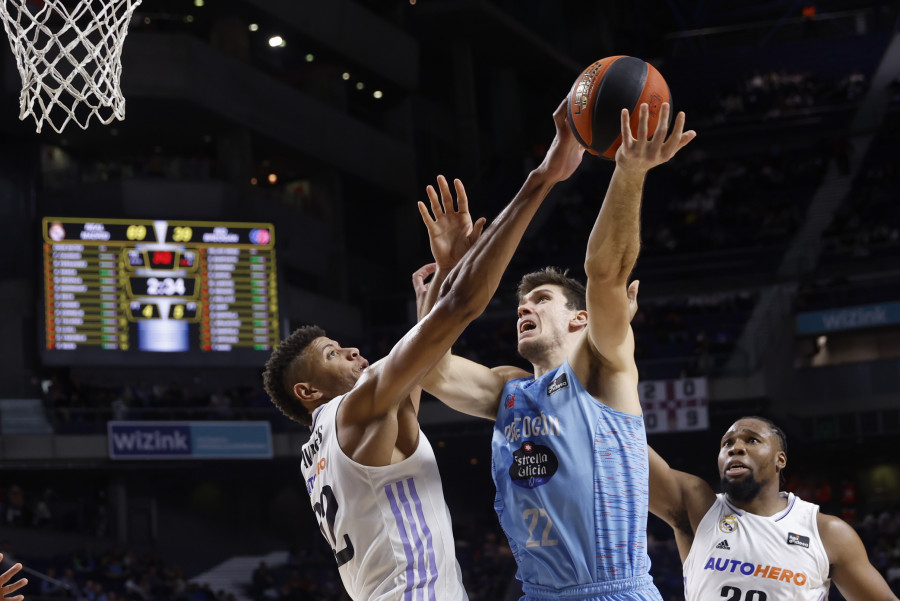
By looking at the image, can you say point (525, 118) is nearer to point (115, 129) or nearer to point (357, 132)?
point (357, 132)

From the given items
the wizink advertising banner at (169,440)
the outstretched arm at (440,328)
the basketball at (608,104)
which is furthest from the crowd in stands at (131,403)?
the basketball at (608,104)

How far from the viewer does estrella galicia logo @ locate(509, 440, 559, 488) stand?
3980mm

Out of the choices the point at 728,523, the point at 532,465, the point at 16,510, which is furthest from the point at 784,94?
the point at 532,465

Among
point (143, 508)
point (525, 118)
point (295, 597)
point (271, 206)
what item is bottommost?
point (295, 597)

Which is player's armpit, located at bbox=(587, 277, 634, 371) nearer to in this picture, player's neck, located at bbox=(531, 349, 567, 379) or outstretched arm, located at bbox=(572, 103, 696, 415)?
outstretched arm, located at bbox=(572, 103, 696, 415)

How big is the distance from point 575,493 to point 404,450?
24.6 inches

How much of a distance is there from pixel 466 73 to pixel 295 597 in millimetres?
15908

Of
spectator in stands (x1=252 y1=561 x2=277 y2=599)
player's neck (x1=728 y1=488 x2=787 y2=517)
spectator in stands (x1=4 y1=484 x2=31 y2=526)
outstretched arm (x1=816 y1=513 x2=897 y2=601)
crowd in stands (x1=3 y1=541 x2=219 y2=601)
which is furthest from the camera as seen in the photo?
spectator in stands (x1=4 y1=484 x2=31 y2=526)

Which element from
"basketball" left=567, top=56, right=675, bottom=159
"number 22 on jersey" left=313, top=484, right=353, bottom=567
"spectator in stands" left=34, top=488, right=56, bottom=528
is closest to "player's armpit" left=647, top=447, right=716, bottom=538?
"number 22 on jersey" left=313, top=484, right=353, bottom=567

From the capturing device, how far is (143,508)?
21.4m

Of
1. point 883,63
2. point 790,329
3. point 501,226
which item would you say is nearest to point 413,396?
point 501,226

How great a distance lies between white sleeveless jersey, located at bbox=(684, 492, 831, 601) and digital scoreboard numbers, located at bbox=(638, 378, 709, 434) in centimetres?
1219

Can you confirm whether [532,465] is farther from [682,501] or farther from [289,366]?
[682,501]

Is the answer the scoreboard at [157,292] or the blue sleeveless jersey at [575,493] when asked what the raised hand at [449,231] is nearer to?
the blue sleeveless jersey at [575,493]
